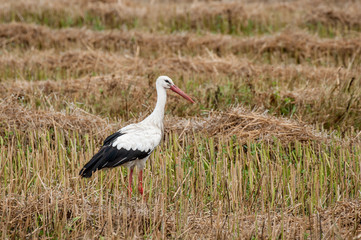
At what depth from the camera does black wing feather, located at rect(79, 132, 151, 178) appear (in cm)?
425

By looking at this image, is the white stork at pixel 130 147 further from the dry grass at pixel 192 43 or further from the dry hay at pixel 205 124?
the dry grass at pixel 192 43

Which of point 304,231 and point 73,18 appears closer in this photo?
point 304,231

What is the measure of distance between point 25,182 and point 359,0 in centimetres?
1332

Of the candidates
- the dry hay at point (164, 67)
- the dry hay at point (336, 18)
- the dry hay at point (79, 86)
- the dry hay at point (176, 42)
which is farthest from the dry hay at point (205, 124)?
the dry hay at point (336, 18)

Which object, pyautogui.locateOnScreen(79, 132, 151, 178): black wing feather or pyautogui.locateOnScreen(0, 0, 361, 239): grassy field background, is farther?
pyautogui.locateOnScreen(79, 132, 151, 178): black wing feather

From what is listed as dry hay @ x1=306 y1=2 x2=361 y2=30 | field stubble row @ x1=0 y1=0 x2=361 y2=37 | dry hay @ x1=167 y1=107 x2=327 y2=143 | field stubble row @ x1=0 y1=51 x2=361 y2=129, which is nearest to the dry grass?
field stubble row @ x1=0 y1=51 x2=361 y2=129

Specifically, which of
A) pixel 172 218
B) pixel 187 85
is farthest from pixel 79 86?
pixel 172 218

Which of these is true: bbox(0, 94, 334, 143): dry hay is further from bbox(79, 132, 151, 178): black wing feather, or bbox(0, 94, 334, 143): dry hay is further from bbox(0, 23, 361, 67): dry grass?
bbox(0, 23, 361, 67): dry grass

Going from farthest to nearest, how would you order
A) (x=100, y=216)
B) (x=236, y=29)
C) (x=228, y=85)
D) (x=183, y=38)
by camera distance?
(x=236, y=29) → (x=183, y=38) → (x=228, y=85) → (x=100, y=216)

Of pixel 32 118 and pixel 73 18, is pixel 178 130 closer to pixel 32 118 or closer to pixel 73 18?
pixel 32 118

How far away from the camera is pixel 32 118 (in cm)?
592

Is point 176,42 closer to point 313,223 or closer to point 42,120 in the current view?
point 42,120

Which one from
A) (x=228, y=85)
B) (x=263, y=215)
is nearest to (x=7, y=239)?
(x=263, y=215)

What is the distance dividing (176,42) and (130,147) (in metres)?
6.68
